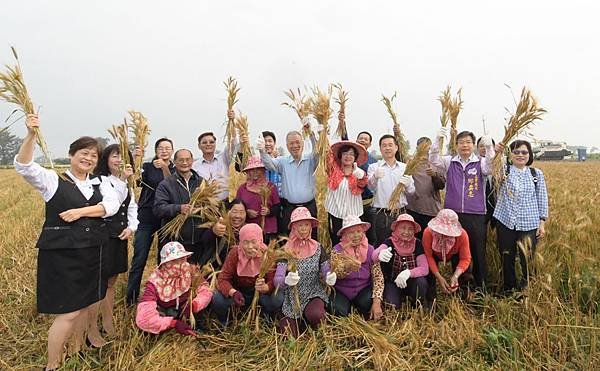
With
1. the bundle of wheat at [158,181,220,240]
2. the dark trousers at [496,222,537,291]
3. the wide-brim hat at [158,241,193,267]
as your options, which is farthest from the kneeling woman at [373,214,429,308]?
the wide-brim hat at [158,241,193,267]

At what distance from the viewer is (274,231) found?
13.8 ft

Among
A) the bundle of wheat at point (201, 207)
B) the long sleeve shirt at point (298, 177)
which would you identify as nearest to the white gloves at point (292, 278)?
the bundle of wheat at point (201, 207)

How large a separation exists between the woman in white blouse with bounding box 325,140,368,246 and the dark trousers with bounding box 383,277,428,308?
2.67 feet

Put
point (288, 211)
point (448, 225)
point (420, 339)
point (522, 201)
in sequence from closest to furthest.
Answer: point (420, 339), point (448, 225), point (522, 201), point (288, 211)

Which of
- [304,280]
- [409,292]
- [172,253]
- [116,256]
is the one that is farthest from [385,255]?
[116,256]

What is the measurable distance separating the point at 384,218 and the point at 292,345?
1778 millimetres

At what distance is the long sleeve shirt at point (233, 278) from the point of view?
3.41 metres

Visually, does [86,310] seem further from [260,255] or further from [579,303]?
[579,303]

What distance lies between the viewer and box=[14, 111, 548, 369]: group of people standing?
8.93ft

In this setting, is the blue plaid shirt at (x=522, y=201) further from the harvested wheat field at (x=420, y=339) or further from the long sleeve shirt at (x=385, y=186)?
the long sleeve shirt at (x=385, y=186)

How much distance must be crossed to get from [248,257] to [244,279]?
0.72ft

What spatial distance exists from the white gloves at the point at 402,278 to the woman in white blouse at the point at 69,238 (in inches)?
100

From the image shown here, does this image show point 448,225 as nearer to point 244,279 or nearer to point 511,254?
point 511,254

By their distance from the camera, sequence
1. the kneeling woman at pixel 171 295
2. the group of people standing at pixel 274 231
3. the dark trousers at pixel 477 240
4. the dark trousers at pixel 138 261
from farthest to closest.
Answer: the dark trousers at pixel 138 261 → the dark trousers at pixel 477 240 → the kneeling woman at pixel 171 295 → the group of people standing at pixel 274 231
